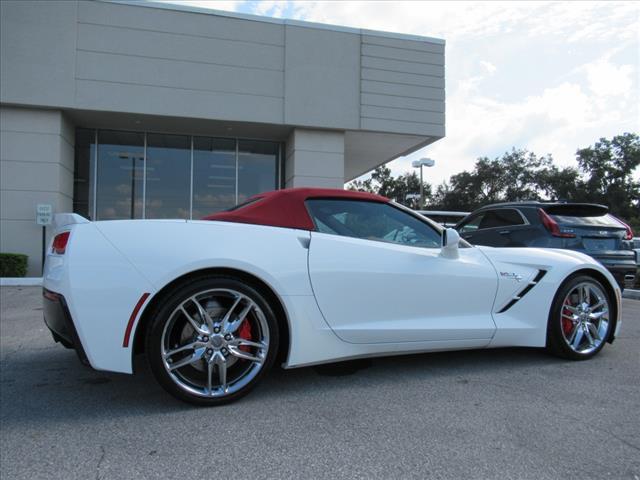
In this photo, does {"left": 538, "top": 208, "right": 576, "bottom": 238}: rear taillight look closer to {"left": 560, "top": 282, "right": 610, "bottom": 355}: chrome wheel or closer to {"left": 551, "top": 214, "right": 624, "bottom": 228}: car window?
{"left": 551, "top": 214, "right": 624, "bottom": 228}: car window

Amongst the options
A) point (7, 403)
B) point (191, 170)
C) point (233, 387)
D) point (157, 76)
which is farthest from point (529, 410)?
point (191, 170)

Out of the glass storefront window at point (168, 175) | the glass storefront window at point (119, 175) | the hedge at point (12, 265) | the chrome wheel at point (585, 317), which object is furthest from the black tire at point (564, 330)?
the glass storefront window at point (119, 175)

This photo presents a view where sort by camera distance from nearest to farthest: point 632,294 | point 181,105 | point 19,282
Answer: point 632,294, point 19,282, point 181,105

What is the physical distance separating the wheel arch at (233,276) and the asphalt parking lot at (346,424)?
13.1 inches

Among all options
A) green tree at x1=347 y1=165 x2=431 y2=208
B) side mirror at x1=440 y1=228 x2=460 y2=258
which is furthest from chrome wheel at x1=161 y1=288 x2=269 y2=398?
green tree at x1=347 y1=165 x2=431 y2=208

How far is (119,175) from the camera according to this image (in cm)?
1373

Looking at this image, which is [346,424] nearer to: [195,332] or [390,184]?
[195,332]

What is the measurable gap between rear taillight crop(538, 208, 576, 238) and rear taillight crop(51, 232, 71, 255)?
5352 mm

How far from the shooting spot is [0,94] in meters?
11.2

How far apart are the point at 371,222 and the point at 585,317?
197 centimetres

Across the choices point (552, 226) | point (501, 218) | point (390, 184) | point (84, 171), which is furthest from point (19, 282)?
point (390, 184)

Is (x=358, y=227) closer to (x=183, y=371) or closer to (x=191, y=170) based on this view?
(x=183, y=371)

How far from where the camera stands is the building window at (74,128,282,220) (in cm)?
1352

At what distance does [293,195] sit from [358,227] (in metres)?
0.50
